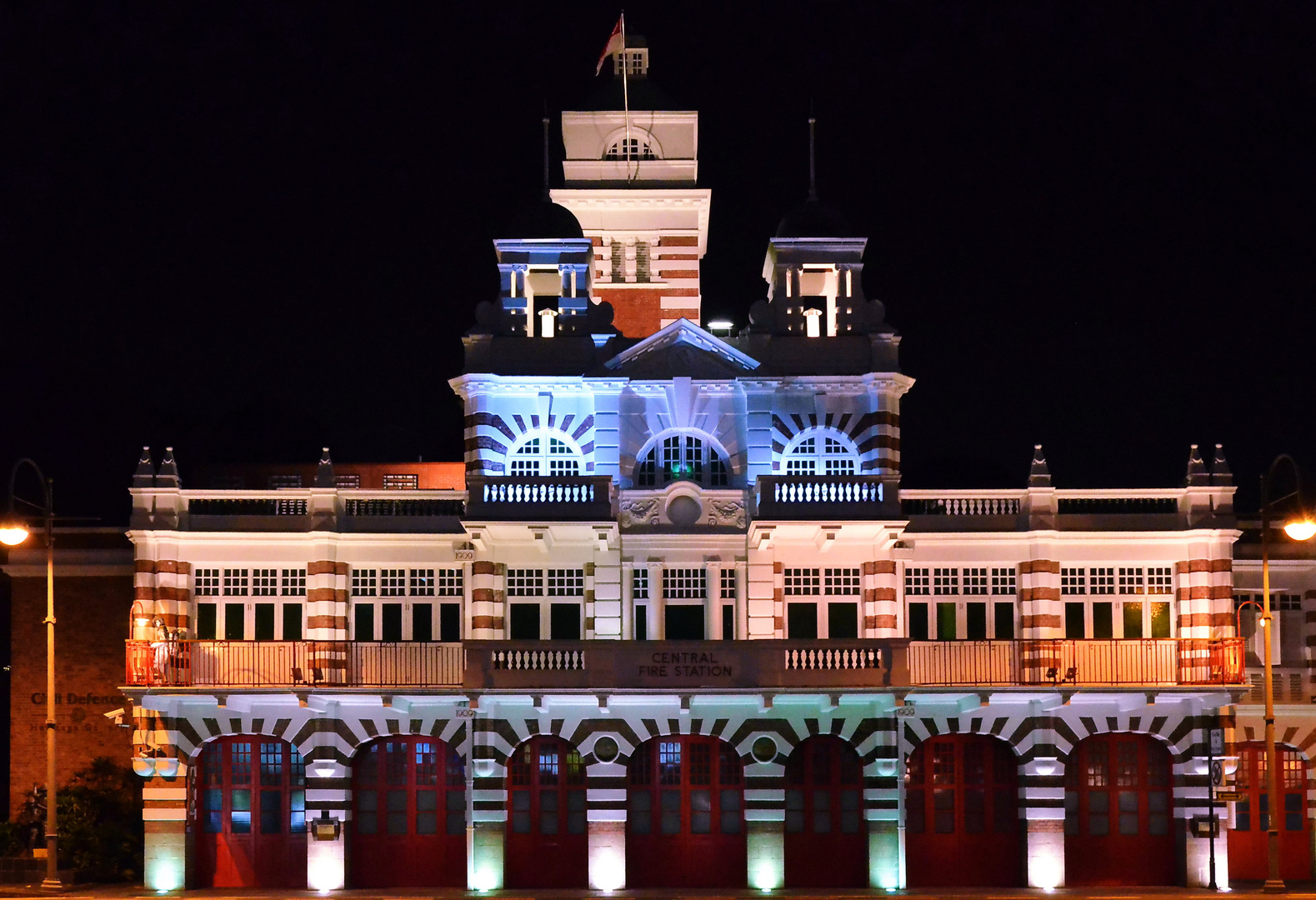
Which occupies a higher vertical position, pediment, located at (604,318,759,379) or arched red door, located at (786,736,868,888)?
pediment, located at (604,318,759,379)

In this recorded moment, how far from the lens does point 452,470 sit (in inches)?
2335

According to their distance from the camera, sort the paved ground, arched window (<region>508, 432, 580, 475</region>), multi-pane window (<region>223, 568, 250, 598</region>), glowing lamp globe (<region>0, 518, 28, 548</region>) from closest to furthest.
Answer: glowing lamp globe (<region>0, 518, 28, 548</region>), the paved ground, multi-pane window (<region>223, 568, 250, 598</region>), arched window (<region>508, 432, 580, 475</region>)

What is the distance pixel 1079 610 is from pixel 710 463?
9339 mm

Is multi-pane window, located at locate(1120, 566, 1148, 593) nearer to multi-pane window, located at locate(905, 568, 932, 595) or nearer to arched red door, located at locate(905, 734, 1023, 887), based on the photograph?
multi-pane window, located at locate(905, 568, 932, 595)

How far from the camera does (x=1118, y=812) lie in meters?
45.5

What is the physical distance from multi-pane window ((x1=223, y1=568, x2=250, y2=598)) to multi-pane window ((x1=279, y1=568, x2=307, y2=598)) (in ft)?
2.64

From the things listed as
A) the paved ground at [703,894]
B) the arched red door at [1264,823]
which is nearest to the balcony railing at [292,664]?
the paved ground at [703,894]

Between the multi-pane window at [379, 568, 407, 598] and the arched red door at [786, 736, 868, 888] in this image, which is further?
the multi-pane window at [379, 568, 407, 598]

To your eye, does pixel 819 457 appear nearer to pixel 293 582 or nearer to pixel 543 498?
pixel 543 498

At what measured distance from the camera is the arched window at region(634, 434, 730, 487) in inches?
1821

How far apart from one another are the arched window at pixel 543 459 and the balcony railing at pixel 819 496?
4779 millimetres

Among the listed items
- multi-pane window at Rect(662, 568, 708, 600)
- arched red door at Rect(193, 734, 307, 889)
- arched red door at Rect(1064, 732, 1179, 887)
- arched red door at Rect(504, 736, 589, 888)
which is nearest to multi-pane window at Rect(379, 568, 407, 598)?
arched red door at Rect(193, 734, 307, 889)

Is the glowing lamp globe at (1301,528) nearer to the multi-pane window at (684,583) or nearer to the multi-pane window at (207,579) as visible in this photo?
the multi-pane window at (684,583)

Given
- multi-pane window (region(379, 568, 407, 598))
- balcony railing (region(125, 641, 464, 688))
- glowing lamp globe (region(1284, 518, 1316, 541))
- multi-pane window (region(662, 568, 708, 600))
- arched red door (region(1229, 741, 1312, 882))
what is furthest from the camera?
arched red door (region(1229, 741, 1312, 882))
